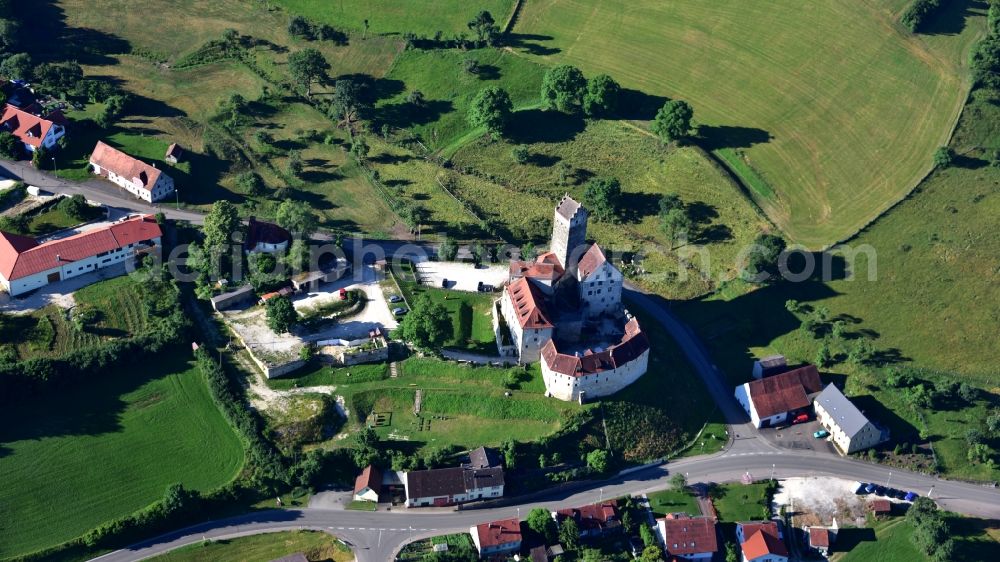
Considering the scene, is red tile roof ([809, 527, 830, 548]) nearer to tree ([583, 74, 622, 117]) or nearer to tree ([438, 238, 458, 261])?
tree ([438, 238, 458, 261])

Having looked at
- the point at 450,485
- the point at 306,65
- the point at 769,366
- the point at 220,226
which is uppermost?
the point at 306,65

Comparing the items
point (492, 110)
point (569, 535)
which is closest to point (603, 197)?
point (492, 110)

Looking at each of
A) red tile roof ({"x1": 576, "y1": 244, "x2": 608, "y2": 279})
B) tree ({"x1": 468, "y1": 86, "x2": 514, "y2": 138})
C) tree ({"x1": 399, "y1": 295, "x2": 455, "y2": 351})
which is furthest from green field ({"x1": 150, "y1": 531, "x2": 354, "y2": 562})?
tree ({"x1": 468, "y1": 86, "x2": 514, "y2": 138})

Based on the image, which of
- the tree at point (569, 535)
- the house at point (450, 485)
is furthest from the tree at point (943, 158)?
the house at point (450, 485)

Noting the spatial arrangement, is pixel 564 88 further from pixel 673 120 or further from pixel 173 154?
pixel 173 154

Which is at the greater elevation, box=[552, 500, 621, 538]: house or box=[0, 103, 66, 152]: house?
box=[0, 103, 66, 152]: house

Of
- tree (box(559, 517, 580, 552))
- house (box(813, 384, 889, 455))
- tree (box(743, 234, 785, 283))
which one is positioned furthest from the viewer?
tree (box(743, 234, 785, 283))

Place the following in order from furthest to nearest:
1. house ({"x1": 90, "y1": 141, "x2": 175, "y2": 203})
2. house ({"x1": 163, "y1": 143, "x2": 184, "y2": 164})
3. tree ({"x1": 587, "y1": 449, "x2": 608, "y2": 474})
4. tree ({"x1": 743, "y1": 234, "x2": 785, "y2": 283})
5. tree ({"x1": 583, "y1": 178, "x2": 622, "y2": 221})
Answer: house ({"x1": 163, "y1": 143, "x2": 184, "y2": 164}), tree ({"x1": 583, "y1": 178, "x2": 622, "y2": 221}), house ({"x1": 90, "y1": 141, "x2": 175, "y2": 203}), tree ({"x1": 743, "y1": 234, "x2": 785, "y2": 283}), tree ({"x1": 587, "y1": 449, "x2": 608, "y2": 474})

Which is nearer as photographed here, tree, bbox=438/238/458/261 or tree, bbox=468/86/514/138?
tree, bbox=438/238/458/261
